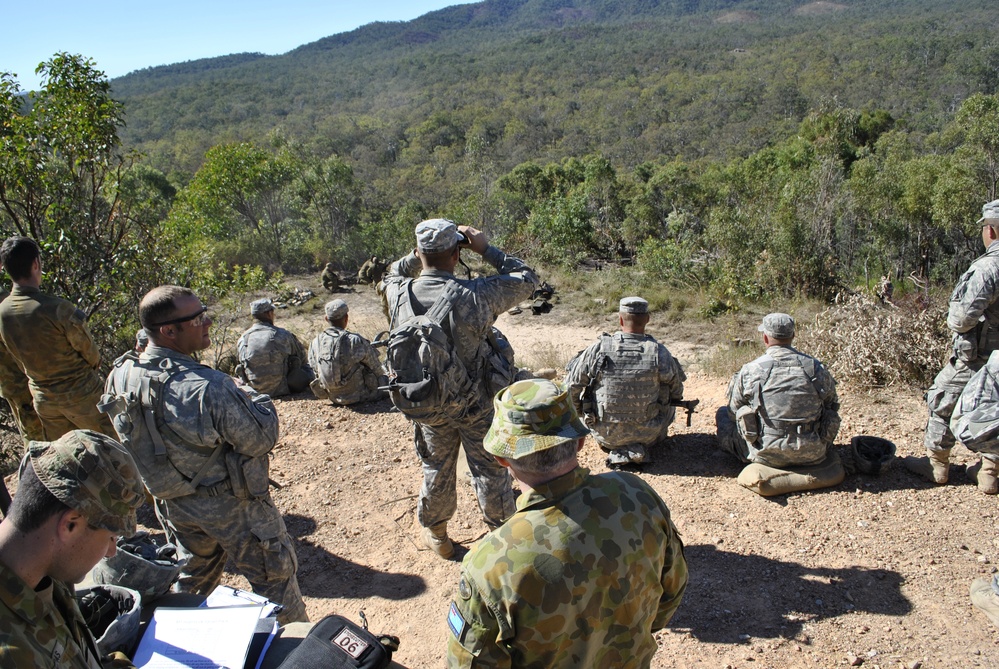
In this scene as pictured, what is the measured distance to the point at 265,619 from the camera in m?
2.03

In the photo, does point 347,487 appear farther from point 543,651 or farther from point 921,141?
point 921,141

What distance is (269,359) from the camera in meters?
7.25

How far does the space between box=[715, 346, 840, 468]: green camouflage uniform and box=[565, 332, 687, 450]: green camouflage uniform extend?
0.59 meters

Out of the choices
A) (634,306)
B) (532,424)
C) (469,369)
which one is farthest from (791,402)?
(532,424)

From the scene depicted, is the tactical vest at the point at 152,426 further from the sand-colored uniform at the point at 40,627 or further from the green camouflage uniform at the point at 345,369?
the green camouflage uniform at the point at 345,369

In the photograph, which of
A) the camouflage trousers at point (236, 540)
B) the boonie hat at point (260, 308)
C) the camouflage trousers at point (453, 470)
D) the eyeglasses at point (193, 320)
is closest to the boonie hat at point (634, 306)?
the camouflage trousers at point (453, 470)

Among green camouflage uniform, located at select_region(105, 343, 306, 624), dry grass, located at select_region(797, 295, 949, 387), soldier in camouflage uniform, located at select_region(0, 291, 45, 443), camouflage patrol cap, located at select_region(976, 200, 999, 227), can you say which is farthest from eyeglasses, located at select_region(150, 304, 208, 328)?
dry grass, located at select_region(797, 295, 949, 387)

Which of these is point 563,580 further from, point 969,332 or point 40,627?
point 969,332

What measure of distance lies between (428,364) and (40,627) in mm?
2275

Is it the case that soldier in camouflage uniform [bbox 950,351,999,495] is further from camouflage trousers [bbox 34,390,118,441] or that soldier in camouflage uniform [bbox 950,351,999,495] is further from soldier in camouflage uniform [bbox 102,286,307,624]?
camouflage trousers [bbox 34,390,118,441]

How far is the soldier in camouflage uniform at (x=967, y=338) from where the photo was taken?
174 inches

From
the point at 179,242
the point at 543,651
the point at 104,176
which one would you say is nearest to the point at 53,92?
the point at 104,176

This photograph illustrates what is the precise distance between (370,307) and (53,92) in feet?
28.1

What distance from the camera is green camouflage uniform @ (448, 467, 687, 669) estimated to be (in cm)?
180
